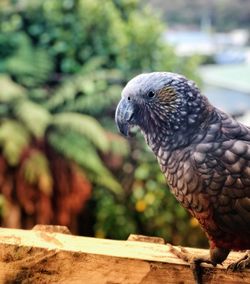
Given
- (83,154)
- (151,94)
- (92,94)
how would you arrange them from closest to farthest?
(151,94) → (83,154) → (92,94)

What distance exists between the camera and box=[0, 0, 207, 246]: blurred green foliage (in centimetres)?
263

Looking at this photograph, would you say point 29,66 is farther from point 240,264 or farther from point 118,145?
point 240,264

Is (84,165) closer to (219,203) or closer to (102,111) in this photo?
(102,111)

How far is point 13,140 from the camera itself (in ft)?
8.07

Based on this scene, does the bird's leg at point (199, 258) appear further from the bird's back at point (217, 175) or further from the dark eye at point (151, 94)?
the dark eye at point (151, 94)

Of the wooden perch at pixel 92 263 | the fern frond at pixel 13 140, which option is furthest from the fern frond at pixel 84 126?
the wooden perch at pixel 92 263

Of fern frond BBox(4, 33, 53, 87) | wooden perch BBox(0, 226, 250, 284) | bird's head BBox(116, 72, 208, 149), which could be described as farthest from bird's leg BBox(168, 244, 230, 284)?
fern frond BBox(4, 33, 53, 87)

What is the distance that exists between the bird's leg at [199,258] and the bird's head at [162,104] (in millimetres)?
251

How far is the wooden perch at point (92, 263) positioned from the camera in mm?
1055

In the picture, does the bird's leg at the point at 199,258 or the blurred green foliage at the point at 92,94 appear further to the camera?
the blurred green foliage at the point at 92,94

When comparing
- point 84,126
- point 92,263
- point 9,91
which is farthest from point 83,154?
point 92,263

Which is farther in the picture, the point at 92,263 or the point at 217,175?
the point at 92,263

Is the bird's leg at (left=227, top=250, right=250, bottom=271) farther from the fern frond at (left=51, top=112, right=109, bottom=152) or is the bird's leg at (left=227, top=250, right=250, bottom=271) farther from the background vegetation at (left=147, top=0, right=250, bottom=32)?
the background vegetation at (left=147, top=0, right=250, bottom=32)

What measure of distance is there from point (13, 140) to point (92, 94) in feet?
1.73
